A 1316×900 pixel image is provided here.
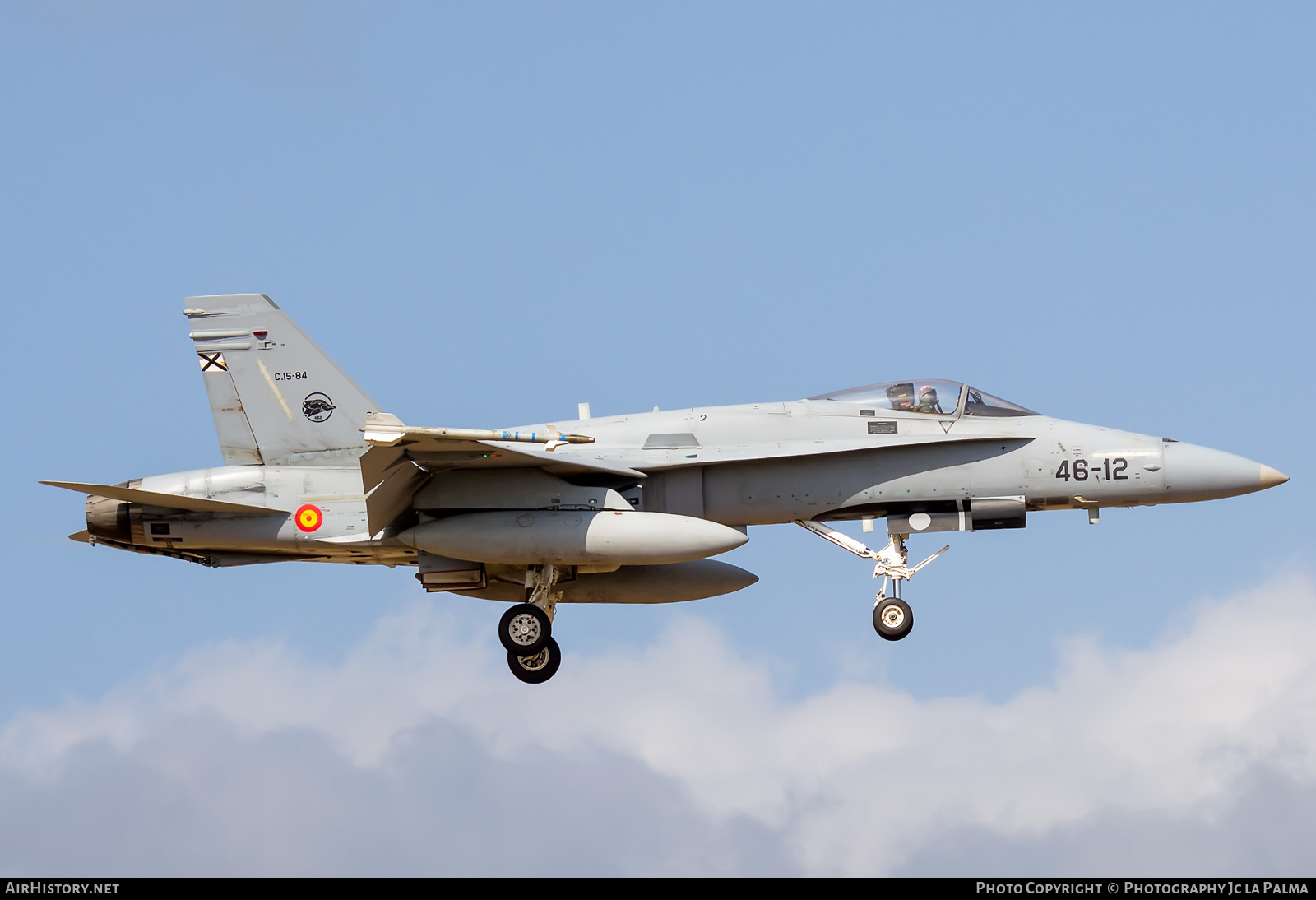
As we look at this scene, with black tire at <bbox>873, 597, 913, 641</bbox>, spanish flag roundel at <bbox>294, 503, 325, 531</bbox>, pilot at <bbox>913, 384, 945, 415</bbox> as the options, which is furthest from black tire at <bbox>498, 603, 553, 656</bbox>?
pilot at <bbox>913, 384, 945, 415</bbox>

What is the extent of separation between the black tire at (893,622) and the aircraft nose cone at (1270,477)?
4485 millimetres

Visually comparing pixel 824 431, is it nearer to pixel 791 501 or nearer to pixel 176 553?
pixel 791 501

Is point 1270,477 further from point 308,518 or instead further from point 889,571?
point 308,518

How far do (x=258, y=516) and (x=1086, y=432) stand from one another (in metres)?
10.1

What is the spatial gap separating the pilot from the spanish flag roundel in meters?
7.35

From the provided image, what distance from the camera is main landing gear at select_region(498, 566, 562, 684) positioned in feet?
73.4

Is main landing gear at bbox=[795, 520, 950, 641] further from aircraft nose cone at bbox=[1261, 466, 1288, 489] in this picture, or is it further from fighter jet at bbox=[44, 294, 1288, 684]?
aircraft nose cone at bbox=[1261, 466, 1288, 489]

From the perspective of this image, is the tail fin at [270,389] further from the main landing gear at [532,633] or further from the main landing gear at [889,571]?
the main landing gear at [889,571]

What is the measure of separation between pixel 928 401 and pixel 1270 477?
13.7ft

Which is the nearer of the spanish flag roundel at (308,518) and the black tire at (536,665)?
the spanish flag roundel at (308,518)

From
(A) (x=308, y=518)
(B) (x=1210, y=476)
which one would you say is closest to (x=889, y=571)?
(B) (x=1210, y=476)

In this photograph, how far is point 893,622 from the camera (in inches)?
864

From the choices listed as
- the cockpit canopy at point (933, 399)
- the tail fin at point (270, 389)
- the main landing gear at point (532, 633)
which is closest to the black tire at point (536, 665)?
the main landing gear at point (532, 633)

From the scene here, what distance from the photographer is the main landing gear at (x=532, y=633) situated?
22.4m
